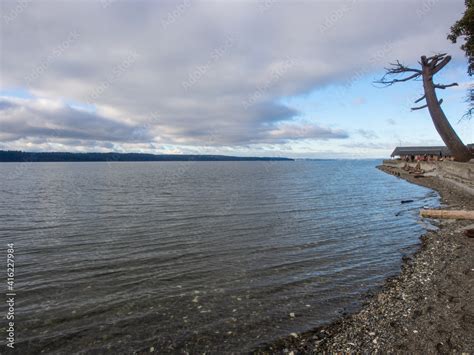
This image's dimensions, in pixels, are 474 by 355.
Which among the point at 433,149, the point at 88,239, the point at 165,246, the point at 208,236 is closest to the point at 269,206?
the point at 208,236

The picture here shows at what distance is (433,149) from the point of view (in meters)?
114

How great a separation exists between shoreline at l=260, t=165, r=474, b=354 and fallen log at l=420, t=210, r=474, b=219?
30.2ft

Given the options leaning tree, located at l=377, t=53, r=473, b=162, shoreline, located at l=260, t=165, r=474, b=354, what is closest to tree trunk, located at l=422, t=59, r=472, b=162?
leaning tree, located at l=377, t=53, r=473, b=162

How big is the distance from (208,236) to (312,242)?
6060mm

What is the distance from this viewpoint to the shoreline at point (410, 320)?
655cm

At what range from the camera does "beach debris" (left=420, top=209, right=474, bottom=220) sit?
18600 mm

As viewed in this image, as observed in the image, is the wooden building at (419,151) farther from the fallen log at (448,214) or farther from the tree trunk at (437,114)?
the tree trunk at (437,114)

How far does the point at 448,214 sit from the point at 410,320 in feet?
51.8

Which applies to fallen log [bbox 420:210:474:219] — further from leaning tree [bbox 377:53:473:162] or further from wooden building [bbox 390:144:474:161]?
wooden building [bbox 390:144:474:161]

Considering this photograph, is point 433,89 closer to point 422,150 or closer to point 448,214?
point 448,214

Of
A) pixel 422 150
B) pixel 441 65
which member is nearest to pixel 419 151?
pixel 422 150

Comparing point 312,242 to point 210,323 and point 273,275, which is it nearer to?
point 273,275

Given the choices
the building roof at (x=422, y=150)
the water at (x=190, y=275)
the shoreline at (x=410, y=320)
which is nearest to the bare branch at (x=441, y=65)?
the water at (x=190, y=275)

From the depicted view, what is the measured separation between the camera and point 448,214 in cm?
1980
